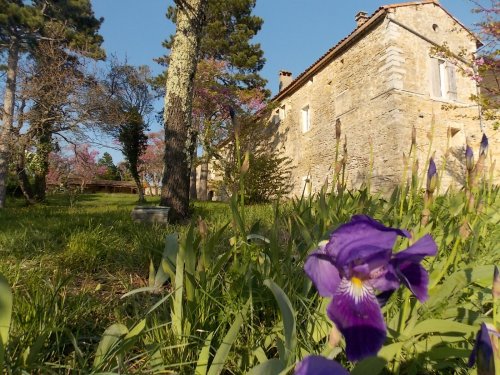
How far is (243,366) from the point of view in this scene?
3.56 ft

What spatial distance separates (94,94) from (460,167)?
1263 cm

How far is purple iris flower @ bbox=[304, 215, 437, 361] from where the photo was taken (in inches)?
23.3

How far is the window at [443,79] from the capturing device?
38.1 ft

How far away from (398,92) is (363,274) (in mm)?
11447

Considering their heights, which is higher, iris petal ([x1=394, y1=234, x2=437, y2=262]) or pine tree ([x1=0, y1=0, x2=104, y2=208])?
pine tree ([x1=0, y1=0, x2=104, y2=208])

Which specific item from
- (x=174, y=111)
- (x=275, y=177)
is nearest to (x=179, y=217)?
(x=174, y=111)

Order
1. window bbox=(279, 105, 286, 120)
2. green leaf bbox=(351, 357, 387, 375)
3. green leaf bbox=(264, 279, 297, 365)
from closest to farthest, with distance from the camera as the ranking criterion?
green leaf bbox=(351, 357, 387, 375) → green leaf bbox=(264, 279, 297, 365) → window bbox=(279, 105, 286, 120)

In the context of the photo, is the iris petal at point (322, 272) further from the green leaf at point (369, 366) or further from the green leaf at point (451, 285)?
the green leaf at point (451, 285)

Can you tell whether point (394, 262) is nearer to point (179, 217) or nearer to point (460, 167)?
point (179, 217)

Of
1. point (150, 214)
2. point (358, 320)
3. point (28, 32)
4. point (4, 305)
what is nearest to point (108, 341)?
point (4, 305)

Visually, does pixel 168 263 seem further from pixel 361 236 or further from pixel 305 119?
pixel 305 119

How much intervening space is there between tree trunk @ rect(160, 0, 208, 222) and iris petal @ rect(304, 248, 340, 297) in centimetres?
438

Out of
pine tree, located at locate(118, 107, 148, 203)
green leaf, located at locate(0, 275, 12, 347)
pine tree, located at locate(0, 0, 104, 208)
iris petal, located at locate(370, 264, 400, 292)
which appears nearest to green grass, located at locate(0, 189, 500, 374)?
green leaf, located at locate(0, 275, 12, 347)

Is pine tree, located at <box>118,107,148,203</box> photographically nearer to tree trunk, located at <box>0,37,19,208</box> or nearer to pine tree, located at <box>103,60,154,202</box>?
pine tree, located at <box>103,60,154,202</box>
